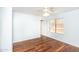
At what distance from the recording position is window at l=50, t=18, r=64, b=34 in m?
1.25

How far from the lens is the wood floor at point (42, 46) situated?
1.16 metres

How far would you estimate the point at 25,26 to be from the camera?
1.19 m

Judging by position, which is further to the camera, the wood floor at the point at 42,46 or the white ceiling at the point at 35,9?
the wood floor at the point at 42,46

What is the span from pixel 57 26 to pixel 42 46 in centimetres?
38

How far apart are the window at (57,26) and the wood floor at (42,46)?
160mm

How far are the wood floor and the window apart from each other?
0.16 metres

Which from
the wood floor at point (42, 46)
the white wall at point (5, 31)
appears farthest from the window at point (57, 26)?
the white wall at point (5, 31)

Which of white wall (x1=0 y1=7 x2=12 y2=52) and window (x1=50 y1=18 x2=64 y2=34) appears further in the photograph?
window (x1=50 y1=18 x2=64 y2=34)

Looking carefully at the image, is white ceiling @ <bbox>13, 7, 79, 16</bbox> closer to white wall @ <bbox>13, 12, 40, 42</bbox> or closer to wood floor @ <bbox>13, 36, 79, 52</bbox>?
white wall @ <bbox>13, 12, 40, 42</bbox>

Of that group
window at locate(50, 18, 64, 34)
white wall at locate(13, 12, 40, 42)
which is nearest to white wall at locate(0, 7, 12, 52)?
white wall at locate(13, 12, 40, 42)

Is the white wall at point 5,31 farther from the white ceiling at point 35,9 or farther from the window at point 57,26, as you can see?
the window at point 57,26
